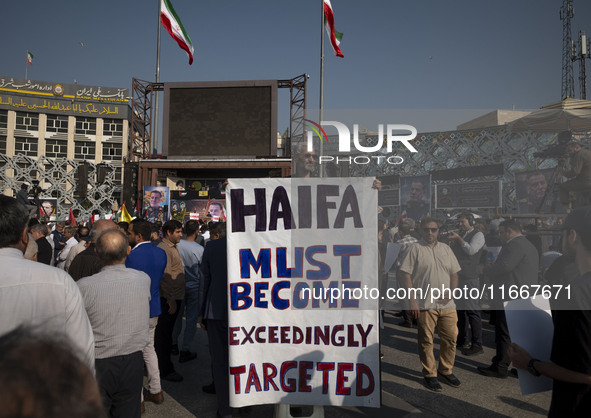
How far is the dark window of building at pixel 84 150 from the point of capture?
2069 inches

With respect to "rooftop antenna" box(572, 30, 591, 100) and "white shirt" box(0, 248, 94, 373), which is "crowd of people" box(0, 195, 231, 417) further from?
"rooftop antenna" box(572, 30, 591, 100)

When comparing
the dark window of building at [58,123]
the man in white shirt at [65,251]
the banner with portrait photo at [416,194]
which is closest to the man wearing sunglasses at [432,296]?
the banner with portrait photo at [416,194]

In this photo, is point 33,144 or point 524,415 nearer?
point 524,415

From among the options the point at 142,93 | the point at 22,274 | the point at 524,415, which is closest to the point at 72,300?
the point at 22,274

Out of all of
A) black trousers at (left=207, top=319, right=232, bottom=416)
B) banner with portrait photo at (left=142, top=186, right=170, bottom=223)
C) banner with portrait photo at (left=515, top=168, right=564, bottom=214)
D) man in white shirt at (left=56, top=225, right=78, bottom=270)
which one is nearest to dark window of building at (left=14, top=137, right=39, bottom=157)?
banner with portrait photo at (left=142, top=186, right=170, bottom=223)

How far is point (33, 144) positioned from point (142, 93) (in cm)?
3512

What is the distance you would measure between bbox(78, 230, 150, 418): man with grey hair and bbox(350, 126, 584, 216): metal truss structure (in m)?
2.09

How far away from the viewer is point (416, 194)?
4.04 metres

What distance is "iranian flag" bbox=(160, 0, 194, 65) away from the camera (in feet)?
73.5

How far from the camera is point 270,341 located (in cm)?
352

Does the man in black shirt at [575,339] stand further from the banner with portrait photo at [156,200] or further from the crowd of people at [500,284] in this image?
the banner with portrait photo at [156,200]

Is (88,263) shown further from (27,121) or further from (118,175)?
(27,121)

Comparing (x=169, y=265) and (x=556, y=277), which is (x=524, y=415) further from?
(x=169, y=265)

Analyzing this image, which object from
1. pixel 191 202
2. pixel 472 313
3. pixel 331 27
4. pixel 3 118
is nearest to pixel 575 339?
pixel 472 313
